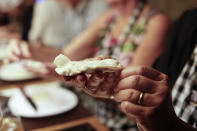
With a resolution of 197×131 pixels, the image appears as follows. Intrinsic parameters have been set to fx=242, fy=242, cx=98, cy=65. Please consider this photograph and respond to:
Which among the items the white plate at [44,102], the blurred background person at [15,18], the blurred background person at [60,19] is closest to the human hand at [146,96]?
the white plate at [44,102]

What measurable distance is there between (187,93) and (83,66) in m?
0.55

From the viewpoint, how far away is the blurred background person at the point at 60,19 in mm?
2218

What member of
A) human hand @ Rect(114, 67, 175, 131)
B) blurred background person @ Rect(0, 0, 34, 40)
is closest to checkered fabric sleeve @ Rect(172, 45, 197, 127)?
human hand @ Rect(114, 67, 175, 131)

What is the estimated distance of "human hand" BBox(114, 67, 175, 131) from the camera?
20.4 inches

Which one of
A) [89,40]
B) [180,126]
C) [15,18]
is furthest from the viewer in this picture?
[15,18]

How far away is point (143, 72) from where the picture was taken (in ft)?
1.75

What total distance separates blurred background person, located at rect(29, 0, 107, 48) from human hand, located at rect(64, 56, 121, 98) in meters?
1.65

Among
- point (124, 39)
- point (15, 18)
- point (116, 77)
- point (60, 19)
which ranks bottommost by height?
point (15, 18)

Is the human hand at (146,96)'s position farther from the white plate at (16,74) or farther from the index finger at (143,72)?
the white plate at (16,74)

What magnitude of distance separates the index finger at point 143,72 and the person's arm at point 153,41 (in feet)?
2.25

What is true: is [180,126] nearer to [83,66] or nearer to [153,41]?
[83,66]

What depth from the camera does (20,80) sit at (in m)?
1.23

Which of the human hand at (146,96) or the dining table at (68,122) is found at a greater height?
the human hand at (146,96)

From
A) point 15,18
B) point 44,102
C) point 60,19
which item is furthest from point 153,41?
point 15,18
